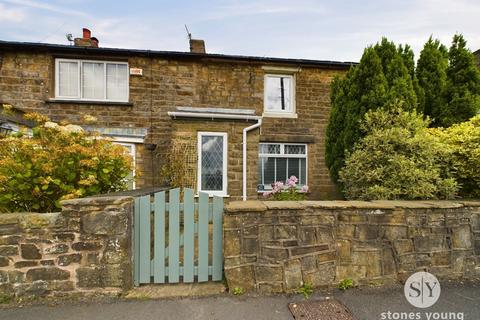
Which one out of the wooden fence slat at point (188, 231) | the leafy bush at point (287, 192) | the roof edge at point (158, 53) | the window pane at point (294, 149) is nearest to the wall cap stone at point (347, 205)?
the wooden fence slat at point (188, 231)

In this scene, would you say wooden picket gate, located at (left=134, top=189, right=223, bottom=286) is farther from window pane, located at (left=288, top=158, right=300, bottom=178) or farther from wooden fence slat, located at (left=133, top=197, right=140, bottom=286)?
window pane, located at (left=288, top=158, right=300, bottom=178)

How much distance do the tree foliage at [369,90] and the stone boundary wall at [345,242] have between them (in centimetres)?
186

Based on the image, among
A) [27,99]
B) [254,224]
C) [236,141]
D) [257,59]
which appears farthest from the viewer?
[257,59]

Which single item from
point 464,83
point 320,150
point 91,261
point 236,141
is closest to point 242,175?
point 236,141

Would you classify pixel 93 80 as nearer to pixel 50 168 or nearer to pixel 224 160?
pixel 224 160

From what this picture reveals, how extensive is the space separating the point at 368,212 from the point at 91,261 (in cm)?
325

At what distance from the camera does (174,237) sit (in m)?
2.98

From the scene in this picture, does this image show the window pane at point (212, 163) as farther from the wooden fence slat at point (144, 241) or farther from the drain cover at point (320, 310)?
the drain cover at point (320, 310)

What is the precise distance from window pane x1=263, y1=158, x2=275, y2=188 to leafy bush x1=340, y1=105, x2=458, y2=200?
4.43 meters

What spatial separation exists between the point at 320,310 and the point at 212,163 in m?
4.79

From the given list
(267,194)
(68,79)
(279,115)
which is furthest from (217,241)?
(68,79)

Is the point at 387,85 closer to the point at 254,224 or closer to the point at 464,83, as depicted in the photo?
the point at 464,83

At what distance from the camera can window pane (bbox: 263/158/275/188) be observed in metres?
8.88

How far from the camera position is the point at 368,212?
3049 mm
